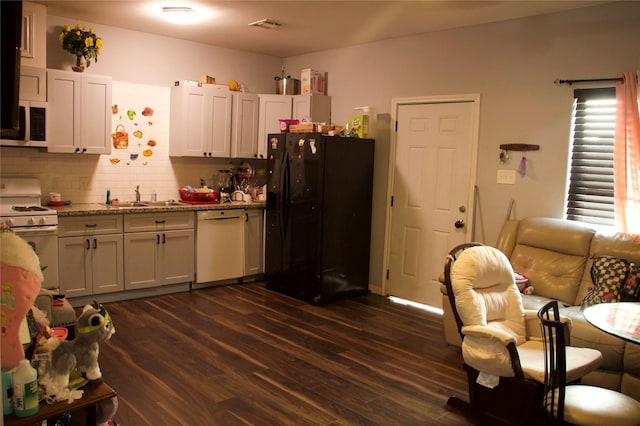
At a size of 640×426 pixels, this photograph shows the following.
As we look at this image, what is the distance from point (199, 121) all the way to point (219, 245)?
1439 millimetres

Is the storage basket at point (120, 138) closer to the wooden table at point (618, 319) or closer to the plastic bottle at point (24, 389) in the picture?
the plastic bottle at point (24, 389)

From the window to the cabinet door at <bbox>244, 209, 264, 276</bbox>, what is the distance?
3.37 metres

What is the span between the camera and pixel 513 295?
3.17m

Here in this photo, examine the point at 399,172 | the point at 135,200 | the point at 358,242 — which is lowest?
the point at 358,242

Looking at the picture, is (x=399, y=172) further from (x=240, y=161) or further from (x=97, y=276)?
(x=97, y=276)

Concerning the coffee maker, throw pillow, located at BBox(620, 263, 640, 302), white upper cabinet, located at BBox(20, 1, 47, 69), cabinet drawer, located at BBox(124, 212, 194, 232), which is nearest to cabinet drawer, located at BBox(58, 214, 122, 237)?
cabinet drawer, located at BBox(124, 212, 194, 232)

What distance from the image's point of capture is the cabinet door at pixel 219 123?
224 inches

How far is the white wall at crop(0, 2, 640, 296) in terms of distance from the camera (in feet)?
13.2

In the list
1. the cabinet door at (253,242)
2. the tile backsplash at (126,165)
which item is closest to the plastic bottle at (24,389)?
the tile backsplash at (126,165)

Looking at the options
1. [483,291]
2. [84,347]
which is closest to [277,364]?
[483,291]

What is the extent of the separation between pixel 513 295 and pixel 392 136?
2663 mm

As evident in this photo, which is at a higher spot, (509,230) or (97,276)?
(509,230)

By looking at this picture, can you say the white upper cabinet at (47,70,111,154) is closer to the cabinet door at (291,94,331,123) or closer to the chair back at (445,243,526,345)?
the cabinet door at (291,94,331,123)

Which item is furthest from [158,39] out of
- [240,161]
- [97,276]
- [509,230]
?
[509,230]
